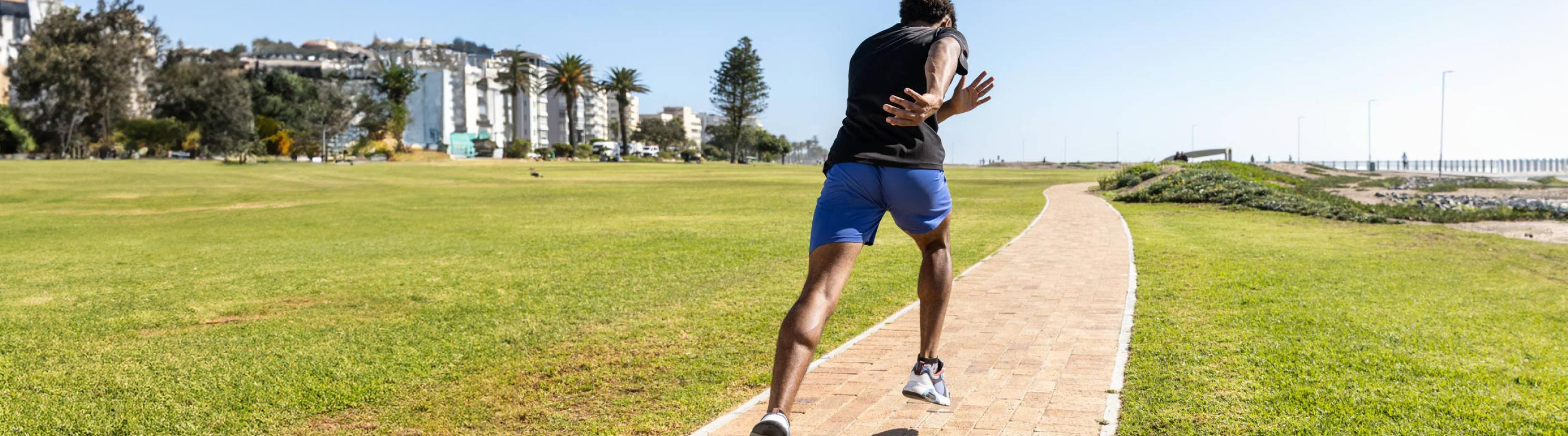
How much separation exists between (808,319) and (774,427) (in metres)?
0.36

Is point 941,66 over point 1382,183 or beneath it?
over

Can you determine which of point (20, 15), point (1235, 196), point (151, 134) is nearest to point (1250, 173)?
point (1235, 196)

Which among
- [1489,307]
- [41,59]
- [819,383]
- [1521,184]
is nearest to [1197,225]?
[1489,307]

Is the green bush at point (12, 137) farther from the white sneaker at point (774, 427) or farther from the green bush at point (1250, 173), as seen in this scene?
the white sneaker at point (774, 427)

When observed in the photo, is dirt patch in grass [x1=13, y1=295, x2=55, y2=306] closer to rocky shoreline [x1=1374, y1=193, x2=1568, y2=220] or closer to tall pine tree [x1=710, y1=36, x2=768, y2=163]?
rocky shoreline [x1=1374, y1=193, x2=1568, y2=220]

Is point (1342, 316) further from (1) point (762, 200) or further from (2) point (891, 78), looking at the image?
(1) point (762, 200)

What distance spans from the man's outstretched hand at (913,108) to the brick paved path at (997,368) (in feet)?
4.14

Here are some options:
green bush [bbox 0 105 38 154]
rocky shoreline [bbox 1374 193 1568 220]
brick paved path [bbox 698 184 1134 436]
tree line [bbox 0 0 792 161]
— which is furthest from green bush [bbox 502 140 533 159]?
brick paved path [bbox 698 184 1134 436]

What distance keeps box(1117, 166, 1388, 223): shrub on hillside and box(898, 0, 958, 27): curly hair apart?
15177 mm

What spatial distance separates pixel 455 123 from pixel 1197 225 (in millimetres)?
104518

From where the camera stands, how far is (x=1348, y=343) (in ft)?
18.5

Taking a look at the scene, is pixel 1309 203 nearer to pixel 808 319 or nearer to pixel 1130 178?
pixel 1130 178

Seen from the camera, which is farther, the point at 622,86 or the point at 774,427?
the point at 622,86

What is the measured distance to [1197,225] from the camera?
15.7 meters
